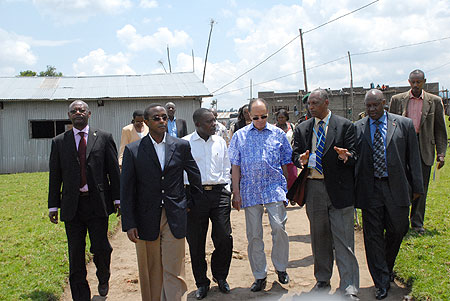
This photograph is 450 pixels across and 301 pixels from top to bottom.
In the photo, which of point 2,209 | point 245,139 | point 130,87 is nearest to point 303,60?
point 130,87

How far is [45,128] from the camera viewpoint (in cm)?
2092

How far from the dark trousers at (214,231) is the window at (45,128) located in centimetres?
1708

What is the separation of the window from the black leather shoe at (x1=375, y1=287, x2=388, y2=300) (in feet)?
60.6

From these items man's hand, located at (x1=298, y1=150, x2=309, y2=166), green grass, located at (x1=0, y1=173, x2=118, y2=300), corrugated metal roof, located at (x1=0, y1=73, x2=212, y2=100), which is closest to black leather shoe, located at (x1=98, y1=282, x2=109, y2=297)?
green grass, located at (x1=0, y1=173, x2=118, y2=300)

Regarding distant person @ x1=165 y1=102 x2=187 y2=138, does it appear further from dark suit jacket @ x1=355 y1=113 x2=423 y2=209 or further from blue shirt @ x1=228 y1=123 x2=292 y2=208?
dark suit jacket @ x1=355 y1=113 x2=423 y2=209

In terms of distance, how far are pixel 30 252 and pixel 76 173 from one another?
268 centimetres

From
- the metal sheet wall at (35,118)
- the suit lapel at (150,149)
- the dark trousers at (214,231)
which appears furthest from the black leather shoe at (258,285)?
the metal sheet wall at (35,118)

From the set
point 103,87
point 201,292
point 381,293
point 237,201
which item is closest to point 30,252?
point 201,292

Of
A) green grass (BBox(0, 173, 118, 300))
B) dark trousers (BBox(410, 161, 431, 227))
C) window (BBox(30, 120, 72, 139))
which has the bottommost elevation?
green grass (BBox(0, 173, 118, 300))

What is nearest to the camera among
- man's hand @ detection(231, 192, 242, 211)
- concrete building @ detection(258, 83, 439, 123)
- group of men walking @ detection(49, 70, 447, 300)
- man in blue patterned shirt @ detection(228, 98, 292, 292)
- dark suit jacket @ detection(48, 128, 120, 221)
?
group of men walking @ detection(49, 70, 447, 300)

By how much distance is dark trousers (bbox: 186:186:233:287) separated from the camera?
5.34 m

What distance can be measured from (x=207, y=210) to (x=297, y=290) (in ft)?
4.65

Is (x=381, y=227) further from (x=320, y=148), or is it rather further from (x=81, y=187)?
(x=81, y=187)

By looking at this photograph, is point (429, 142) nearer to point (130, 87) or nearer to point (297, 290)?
point (297, 290)
